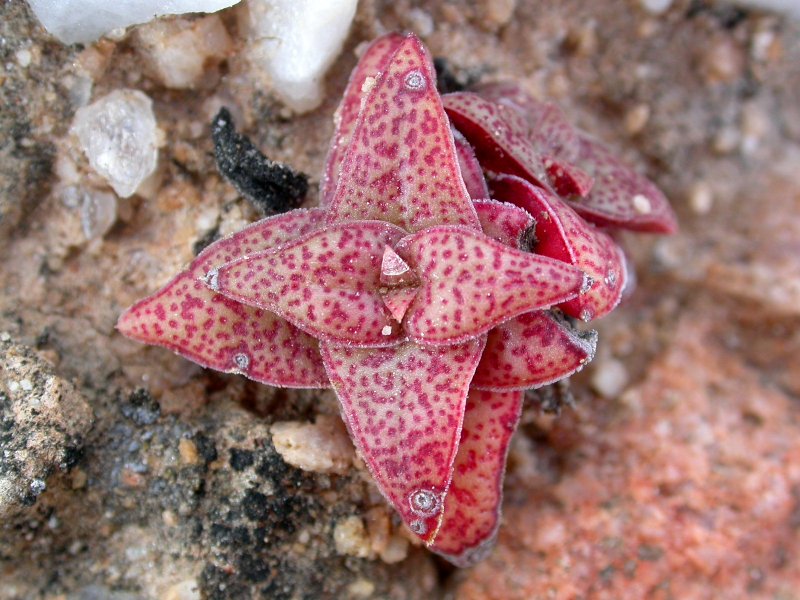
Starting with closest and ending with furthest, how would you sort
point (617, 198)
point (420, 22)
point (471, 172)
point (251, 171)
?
1. point (471, 172)
2. point (251, 171)
3. point (617, 198)
4. point (420, 22)

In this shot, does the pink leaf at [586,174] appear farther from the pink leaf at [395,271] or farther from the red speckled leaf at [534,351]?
the pink leaf at [395,271]

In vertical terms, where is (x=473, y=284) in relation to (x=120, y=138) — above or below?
below

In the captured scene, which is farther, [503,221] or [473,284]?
[503,221]

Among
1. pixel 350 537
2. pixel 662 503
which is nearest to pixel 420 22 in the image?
pixel 350 537

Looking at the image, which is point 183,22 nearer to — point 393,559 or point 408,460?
point 408,460

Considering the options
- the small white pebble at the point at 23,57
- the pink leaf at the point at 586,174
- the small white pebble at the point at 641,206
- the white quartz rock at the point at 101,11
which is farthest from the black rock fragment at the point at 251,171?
the small white pebble at the point at 641,206

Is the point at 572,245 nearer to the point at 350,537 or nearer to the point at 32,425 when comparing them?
the point at 350,537

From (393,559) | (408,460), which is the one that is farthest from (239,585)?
(408,460)
